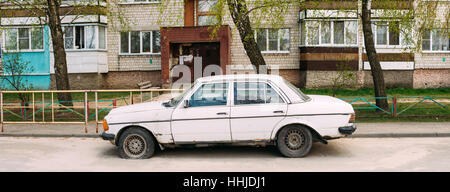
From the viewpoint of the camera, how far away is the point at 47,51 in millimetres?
25328

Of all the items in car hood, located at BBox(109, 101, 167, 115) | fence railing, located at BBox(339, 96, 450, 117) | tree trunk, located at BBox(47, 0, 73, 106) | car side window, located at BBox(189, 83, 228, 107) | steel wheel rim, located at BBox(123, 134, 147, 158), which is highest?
tree trunk, located at BBox(47, 0, 73, 106)

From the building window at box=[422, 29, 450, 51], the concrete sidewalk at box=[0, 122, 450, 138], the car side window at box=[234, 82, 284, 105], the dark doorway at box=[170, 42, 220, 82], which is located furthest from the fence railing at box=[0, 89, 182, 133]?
the building window at box=[422, 29, 450, 51]

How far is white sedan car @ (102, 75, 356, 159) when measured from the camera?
25.9 feet

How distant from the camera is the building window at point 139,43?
25.3 m

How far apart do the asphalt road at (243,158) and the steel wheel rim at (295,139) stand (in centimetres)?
27

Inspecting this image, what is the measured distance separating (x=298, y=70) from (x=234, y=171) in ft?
59.4

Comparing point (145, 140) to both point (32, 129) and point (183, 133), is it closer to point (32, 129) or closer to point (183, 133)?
point (183, 133)

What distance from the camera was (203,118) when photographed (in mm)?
7906

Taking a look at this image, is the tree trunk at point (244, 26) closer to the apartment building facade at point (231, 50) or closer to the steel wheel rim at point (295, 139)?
the steel wheel rim at point (295, 139)

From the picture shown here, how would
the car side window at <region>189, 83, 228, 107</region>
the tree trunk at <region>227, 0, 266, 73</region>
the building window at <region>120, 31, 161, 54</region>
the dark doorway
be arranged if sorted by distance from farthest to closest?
the building window at <region>120, 31, 161, 54</region>
the dark doorway
the tree trunk at <region>227, 0, 266, 73</region>
the car side window at <region>189, 83, 228, 107</region>

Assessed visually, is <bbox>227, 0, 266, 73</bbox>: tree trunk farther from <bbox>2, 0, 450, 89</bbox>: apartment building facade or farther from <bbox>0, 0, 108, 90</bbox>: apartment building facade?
<bbox>0, 0, 108, 90</bbox>: apartment building facade

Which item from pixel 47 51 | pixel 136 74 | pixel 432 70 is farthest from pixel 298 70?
pixel 47 51

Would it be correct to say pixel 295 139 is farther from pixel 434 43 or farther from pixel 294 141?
pixel 434 43

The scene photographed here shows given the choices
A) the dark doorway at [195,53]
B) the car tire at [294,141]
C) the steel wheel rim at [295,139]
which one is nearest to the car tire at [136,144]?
the car tire at [294,141]
